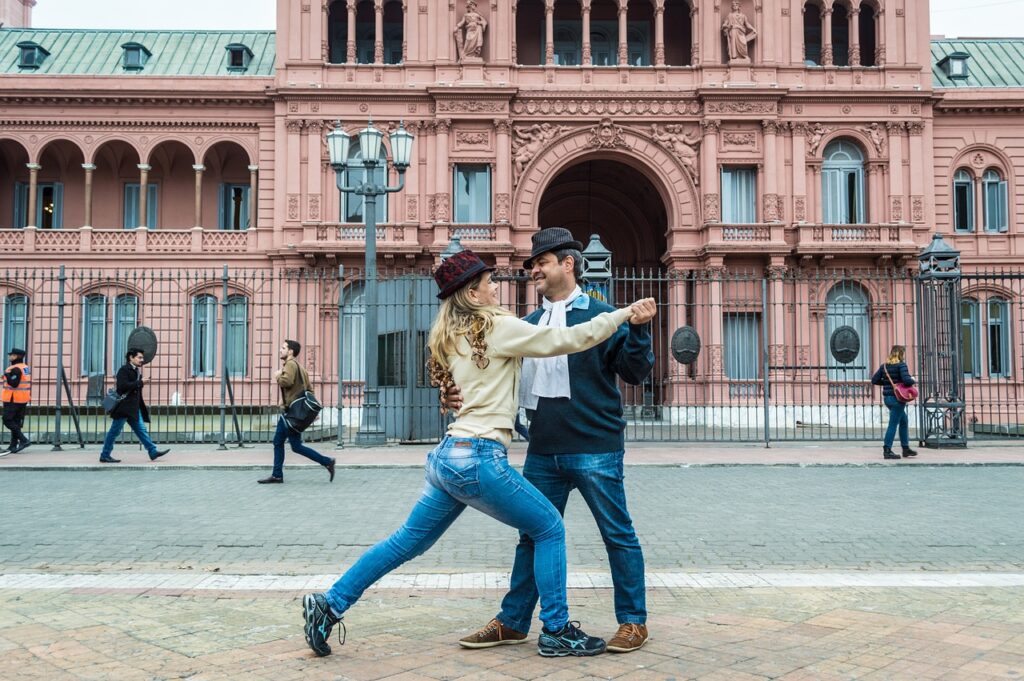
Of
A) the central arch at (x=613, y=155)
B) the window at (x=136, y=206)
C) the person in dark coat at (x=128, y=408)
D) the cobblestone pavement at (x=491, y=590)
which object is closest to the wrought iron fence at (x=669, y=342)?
the central arch at (x=613, y=155)

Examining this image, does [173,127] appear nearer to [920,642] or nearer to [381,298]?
[381,298]

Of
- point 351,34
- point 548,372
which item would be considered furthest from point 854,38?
point 548,372

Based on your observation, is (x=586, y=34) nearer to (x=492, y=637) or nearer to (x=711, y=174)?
(x=711, y=174)

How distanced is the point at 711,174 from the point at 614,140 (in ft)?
10.6

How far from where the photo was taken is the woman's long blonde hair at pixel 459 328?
14.5ft

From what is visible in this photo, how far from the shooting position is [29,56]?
106ft

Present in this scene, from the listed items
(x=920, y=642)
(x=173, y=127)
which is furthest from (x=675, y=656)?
(x=173, y=127)

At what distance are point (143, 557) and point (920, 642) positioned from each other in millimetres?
5536

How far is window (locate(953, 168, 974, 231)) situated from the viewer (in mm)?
30406

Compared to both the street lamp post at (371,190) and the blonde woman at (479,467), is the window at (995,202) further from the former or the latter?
the blonde woman at (479,467)

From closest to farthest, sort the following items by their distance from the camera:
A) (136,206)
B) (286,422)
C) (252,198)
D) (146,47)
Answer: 1. (286,422)
2. (252,198)
3. (136,206)
4. (146,47)

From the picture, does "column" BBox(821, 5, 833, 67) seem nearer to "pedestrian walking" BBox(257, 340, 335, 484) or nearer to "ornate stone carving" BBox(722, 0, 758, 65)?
"ornate stone carving" BBox(722, 0, 758, 65)

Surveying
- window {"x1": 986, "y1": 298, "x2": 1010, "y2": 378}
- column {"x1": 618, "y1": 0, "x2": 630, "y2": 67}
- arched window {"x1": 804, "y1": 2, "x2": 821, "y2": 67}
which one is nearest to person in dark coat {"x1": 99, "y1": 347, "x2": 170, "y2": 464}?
column {"x1": 618, "y1": 0, "x2": 630, "y2": 67}

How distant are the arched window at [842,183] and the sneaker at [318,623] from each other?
27.6 meters
